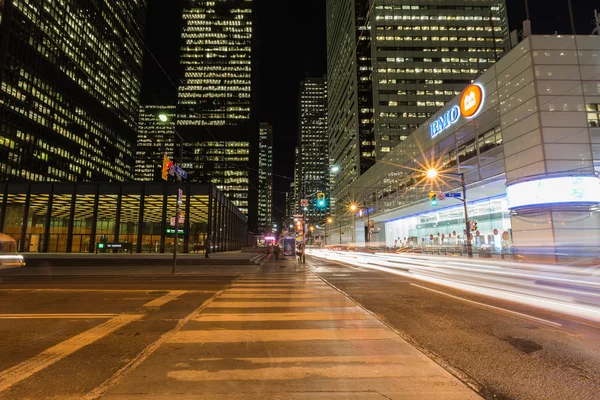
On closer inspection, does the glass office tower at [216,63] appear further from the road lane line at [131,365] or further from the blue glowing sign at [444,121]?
the road lane line at [131,365]

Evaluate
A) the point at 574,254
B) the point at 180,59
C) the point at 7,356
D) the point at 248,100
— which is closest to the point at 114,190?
the point at 7,356

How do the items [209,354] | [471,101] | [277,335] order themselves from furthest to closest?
[471,101]
[277,335]
[209,354]

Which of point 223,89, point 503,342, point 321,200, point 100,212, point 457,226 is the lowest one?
point 503,342

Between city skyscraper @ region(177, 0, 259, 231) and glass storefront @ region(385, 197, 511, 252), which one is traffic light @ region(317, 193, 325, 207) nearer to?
glass storefront @ region(385, 197, 511, 252)

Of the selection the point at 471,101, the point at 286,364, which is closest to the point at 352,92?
the point at 471,101

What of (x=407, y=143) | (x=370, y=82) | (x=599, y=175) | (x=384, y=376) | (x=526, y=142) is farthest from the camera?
(x=370, y=82)

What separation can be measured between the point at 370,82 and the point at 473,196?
236 feet

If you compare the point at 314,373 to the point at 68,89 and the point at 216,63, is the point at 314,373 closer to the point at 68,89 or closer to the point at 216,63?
the point at 68,89

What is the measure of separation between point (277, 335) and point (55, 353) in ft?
11.5

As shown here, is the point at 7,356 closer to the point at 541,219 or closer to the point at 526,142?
the point at 541,219

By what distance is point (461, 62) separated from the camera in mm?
90375

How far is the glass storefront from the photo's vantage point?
33875 mm

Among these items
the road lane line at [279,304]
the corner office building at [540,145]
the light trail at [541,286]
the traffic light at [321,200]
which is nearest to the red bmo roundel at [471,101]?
the corner office building at [540,145]

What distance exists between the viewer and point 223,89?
487ft
